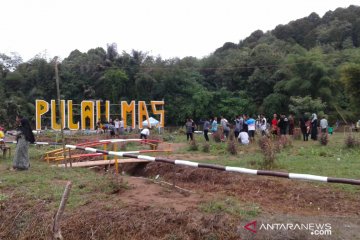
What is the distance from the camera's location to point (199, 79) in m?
59.5

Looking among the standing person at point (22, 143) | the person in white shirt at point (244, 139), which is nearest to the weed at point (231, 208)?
the standing person at point (22, 143)

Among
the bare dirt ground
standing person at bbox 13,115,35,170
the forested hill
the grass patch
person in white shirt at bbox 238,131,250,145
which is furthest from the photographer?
the forested hill

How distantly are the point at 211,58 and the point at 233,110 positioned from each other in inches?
529

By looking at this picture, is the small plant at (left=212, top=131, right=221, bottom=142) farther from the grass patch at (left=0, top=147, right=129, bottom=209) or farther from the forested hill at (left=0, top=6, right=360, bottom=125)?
the forested hill at (left=0, top=6, right=360, bottom=125)

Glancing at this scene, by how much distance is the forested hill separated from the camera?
48031 millimetres

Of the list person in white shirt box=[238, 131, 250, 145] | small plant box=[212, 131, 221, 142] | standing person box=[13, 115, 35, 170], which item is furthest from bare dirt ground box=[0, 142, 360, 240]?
small plant box=[212, 131, 221, 142]

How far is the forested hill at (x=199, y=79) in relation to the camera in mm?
48031

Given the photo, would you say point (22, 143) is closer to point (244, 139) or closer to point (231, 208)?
point (231, 208)

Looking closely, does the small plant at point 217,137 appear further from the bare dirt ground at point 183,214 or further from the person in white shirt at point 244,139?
the bare dirt ground at point 183,214

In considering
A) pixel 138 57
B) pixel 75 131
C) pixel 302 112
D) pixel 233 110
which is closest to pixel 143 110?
pixel 75 131

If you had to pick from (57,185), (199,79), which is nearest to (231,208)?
(57,185)

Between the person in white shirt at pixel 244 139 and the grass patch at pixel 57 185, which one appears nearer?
the grass patch at pixel 57 185

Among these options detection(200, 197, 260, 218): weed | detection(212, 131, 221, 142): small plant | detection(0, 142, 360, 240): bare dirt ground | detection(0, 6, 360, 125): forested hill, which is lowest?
detection(0, 142, 360, 240): bare dirt ground

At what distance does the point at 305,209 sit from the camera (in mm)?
7184
